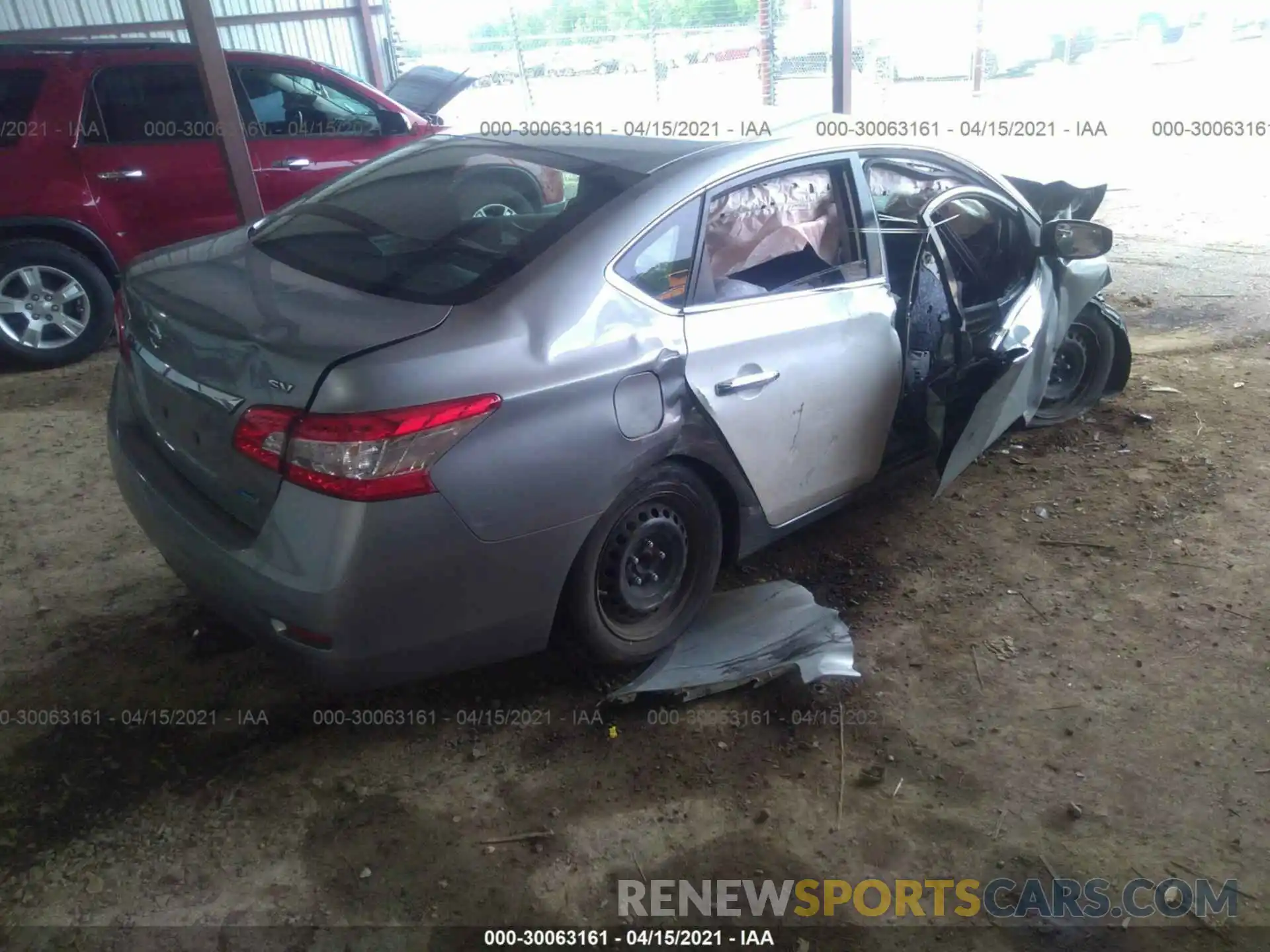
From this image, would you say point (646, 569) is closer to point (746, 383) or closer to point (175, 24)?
point (746, 383)

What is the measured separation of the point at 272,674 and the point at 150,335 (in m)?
1.08

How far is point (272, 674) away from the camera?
2.91 meters

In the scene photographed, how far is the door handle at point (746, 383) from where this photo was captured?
8.84ft

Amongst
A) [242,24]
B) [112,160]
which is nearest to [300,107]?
[112,160]

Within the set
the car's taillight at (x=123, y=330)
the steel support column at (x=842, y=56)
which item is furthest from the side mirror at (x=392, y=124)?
the car's taillight at (x=123, y=330)

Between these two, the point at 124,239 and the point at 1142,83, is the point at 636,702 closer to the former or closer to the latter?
the point at 124,239

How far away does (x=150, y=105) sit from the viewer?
18.6ft

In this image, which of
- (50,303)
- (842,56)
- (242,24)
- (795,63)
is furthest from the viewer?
(795,63)

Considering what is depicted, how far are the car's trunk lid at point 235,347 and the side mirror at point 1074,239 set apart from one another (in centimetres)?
277

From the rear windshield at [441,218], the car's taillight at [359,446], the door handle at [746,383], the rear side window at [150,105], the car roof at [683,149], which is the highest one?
the rear side window at [150,105]

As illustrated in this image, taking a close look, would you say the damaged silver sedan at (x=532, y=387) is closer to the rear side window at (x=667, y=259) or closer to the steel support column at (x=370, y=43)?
the rear side window at (x=667, y=259)

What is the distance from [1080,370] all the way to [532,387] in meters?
3.42

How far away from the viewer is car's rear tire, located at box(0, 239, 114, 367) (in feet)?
17.6

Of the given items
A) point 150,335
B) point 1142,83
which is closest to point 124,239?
point 150,335
